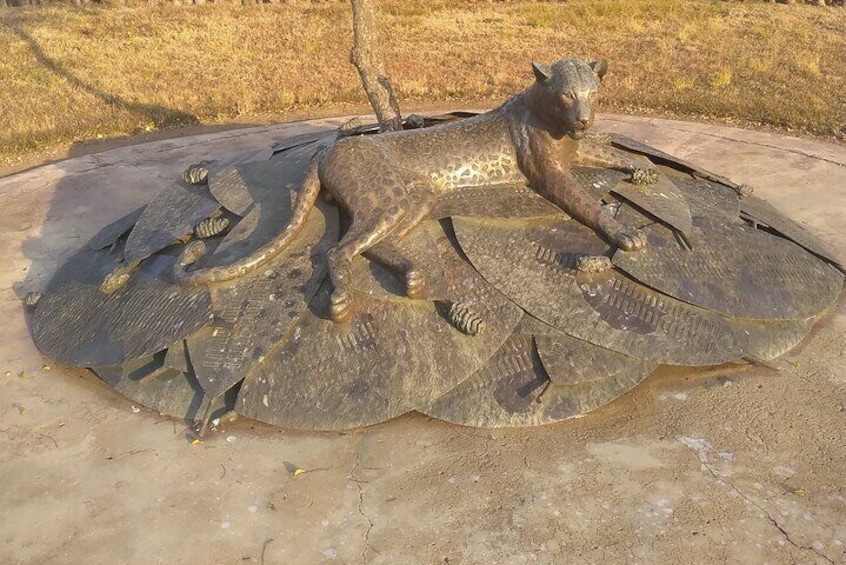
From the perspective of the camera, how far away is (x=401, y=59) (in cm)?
1470

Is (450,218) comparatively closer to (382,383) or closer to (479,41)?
(382,383)

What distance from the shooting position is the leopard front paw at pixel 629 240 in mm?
4609

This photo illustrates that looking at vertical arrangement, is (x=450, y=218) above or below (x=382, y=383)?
above

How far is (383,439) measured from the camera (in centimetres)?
428

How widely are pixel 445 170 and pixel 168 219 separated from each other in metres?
2.22

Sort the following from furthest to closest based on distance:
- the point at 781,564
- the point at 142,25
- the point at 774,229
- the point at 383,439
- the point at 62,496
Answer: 1. the point at 142,25
2. the point at 774,229
3. the point at 383,439
4. the point at 62,496
5. the point at 781,564

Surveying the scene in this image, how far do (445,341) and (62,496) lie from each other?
2302 mm

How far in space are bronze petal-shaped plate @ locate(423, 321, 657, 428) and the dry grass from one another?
286 inches

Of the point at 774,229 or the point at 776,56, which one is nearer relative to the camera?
the point at 774,229

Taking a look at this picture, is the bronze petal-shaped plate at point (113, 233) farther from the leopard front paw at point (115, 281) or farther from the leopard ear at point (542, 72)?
the leopard ear at point (542, 72)

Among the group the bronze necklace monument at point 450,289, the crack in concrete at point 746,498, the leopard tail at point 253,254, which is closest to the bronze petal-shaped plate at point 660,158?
the bronze necklace monument at point 450,289

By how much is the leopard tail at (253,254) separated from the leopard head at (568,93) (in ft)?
5.30

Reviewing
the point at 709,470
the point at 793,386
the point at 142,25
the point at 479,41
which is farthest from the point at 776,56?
the point at 142,25

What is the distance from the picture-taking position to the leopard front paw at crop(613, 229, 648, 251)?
15.1ft
